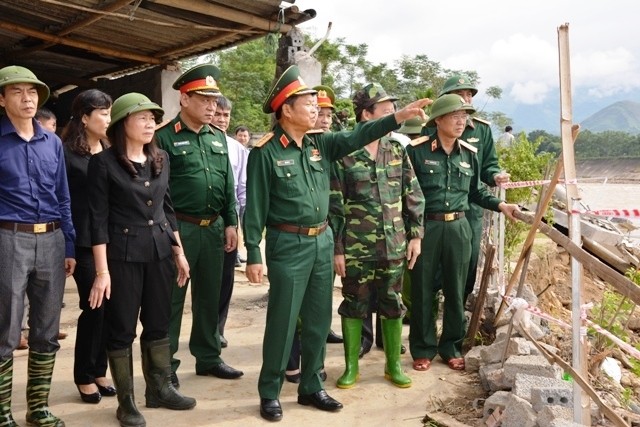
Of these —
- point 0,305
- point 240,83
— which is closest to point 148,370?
point 0,305

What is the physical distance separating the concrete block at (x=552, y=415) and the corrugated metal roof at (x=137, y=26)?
437 centimetres

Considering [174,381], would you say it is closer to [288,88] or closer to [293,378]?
[293,378]

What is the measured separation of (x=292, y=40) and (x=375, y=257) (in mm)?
3054

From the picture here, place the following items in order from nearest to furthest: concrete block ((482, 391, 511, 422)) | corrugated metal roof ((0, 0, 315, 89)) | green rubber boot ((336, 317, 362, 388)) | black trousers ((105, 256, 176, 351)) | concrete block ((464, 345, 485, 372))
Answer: black trousers ((105, 256, 176, 351))
concrete block ((482, 391, 511, 422))
green rubber boot ((336, 317, 362, 388))
concrete block ((464, 345, 485, 372))
corrugated metal roof ((0, 0, 315, 89))

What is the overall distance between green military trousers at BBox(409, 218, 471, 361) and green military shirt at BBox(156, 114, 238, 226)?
153 cm

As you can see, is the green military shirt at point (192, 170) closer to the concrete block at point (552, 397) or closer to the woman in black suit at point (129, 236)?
the woman in black suit at point (129, 236)

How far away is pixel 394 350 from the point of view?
4109mm

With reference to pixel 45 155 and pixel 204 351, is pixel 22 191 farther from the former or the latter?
pixel 204 351

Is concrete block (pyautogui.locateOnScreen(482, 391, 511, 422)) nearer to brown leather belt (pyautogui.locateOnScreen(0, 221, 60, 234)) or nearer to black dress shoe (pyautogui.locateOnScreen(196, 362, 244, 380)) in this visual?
black dress shoe (pyautogui.locateOnScreen(196, 362, 244, 380))

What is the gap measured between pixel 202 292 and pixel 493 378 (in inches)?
78.2

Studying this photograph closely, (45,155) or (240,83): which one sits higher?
(240,83)

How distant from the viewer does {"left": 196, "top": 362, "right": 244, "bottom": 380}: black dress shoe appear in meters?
4.23

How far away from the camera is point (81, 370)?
3734mm

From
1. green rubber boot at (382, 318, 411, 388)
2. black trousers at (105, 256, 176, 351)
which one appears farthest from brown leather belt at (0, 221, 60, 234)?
green rubber boot at (382, 318, 411, 388)
